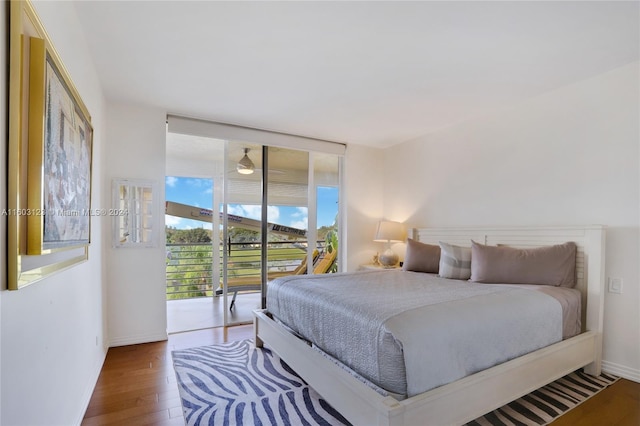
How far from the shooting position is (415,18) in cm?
184

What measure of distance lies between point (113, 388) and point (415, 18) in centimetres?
309

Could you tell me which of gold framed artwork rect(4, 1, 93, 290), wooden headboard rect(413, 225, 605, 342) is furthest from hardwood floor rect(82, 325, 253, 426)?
wooden headboard rect(413, 225, 605, 342)

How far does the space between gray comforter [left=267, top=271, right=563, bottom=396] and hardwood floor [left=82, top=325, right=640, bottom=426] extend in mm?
432

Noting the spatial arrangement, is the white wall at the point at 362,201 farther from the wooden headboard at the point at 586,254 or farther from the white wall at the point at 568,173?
the wooden headboard at the point at 586,254

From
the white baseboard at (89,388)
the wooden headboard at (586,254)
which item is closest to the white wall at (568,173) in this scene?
the wooden headboard at (586,254)

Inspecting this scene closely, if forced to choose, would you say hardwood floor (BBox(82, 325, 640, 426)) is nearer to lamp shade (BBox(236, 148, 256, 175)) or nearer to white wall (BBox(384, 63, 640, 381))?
white wall (BBox(384, 63, 640, 381))

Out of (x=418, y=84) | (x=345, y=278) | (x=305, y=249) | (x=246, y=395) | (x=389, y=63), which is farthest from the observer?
(x=305, y=249)

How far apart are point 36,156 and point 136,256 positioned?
2.27 metres

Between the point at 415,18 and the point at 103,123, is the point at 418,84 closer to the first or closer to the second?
the point at 415,18

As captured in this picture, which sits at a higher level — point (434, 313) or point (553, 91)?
point (553, 91)

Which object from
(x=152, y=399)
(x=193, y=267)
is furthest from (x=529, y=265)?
(x=193, y=267)

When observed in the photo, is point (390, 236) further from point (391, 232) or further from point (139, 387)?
point (139, 387)

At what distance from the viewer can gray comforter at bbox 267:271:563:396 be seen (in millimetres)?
1512

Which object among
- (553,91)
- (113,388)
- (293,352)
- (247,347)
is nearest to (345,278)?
(293,352)
